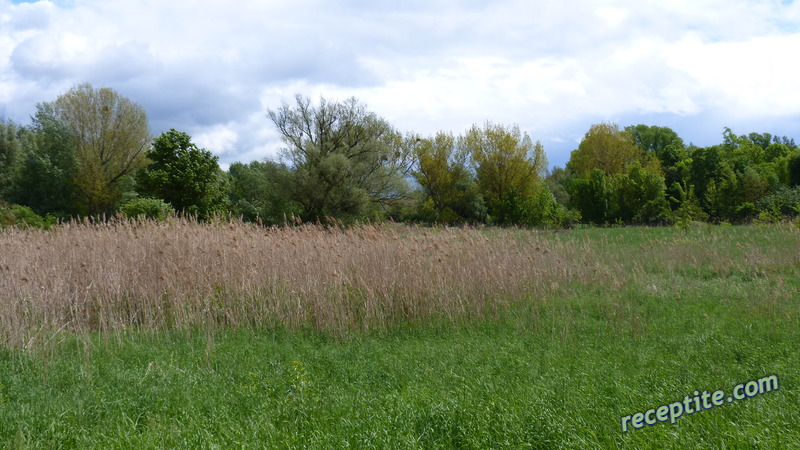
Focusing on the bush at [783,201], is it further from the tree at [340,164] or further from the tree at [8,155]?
the tree at [8,155]

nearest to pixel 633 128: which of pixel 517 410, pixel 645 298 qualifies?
pixel 645 298

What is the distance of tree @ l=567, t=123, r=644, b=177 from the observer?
52969mm

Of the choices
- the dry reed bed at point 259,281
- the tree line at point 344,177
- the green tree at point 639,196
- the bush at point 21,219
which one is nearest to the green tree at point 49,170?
the tree line at point 344,177

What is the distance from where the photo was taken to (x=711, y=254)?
11.9 metres

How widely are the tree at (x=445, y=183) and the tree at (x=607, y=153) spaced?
17104 millimetres

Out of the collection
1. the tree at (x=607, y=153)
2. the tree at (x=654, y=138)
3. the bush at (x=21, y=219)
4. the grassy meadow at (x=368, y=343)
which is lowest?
the grassy meadow at (x=368, y=343)

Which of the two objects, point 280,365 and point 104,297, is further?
point 104,297

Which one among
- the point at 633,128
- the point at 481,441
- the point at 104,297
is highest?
the point at 633,128

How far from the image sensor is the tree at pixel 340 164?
1265 inches

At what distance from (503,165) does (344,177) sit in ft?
46.6

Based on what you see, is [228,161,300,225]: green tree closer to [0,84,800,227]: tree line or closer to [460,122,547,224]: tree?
[0,84,800,227]: tree line

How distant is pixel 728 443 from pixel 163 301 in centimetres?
659

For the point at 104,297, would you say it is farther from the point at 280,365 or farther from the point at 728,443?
the point at 728,443

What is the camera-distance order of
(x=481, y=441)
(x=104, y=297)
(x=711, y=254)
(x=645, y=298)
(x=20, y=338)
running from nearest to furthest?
1. (x=481, y=441)
2. (x=20, y=338)
3. (x=104, y=297)
4. (x=645, y=298)
5. (x=711, y=254)
